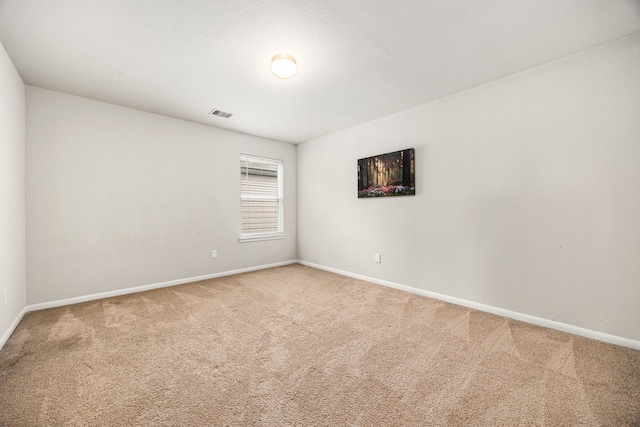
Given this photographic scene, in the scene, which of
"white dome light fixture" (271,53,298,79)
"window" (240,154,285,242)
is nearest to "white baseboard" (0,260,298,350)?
"window" (240,154,285,242)

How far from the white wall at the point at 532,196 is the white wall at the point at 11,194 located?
3891 millimetres

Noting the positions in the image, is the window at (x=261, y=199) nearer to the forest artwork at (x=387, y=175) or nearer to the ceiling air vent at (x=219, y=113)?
the ceiling air vent at (x=219, y=113)

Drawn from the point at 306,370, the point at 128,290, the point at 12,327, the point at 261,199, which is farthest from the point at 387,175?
the point at 12,327

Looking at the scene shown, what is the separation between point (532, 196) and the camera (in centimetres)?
245

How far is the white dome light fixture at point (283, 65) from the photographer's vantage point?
224 cm

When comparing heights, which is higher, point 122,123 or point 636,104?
point 122,123

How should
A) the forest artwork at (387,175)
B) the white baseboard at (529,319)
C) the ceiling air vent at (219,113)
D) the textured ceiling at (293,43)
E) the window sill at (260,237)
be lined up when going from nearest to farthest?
1. the textured ceiling at (293,43)
2. the white baseboard at (529,319)
3. the forest artwork at (387,175)
4. the ceiling air vent at (219,113)
5. the window sill at (260,237)

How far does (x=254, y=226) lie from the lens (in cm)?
464

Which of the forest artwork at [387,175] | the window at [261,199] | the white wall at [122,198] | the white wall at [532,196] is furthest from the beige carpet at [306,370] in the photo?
the window at [261,199]

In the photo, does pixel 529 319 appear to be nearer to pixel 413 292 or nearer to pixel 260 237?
pixel 413 292

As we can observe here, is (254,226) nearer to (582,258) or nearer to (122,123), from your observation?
(122,123)

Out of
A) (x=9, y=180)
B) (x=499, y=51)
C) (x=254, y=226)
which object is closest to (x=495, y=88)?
(x=499, y=51)

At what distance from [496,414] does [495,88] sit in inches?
114

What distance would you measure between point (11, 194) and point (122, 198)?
1.01m
